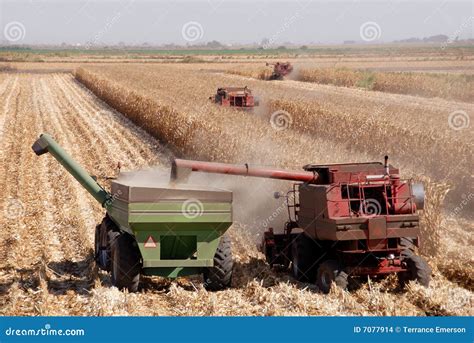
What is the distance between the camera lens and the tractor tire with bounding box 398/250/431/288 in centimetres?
960

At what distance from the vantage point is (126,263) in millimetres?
9469

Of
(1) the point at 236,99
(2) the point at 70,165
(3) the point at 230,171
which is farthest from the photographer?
(1) the point at 236,99

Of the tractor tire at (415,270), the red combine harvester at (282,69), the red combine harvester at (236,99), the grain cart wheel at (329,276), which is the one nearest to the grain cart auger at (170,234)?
the grain cart wheel at (329,276)

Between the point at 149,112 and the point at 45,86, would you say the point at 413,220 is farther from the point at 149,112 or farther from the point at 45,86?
the point at 45,86

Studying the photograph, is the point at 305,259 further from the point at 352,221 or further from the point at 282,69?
the point at 282,69

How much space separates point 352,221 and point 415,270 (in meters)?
1.16

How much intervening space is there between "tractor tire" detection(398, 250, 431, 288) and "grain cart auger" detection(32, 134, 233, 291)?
7.56 feet

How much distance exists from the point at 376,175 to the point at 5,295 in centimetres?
517

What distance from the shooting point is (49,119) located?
31.9 meters

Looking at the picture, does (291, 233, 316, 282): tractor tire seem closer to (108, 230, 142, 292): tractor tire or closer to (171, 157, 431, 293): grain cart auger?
(171, 157, 431, 293): grain cart auger

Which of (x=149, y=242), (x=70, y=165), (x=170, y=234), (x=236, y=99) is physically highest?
(x=70, y=165)

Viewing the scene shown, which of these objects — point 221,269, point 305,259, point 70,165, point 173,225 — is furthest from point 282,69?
point 173,225

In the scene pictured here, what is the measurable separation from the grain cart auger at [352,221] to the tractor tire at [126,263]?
3.43 ft

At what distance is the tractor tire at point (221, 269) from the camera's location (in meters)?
9.74
